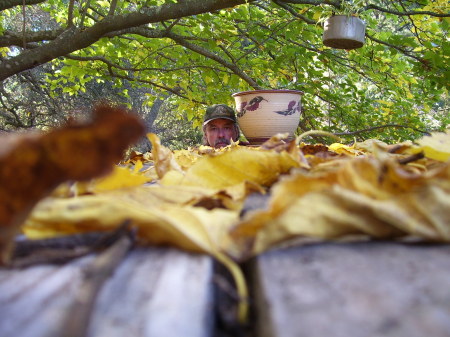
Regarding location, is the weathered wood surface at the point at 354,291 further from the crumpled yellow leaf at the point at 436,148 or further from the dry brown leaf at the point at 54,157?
the crumpled yellow leaf at the point at 436,148

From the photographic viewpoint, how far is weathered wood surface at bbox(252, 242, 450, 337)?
25 cm

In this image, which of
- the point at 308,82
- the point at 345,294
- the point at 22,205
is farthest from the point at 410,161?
the point at 308,82

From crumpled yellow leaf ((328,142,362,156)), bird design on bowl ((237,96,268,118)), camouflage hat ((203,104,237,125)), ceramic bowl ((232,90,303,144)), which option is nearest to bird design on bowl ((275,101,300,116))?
ceramic bowl ((232,90,303,144))

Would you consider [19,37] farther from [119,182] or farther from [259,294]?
[259,294]

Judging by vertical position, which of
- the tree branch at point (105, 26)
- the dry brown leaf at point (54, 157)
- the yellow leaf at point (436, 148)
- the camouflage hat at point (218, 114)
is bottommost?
the camouflage hat at point (218, 114)

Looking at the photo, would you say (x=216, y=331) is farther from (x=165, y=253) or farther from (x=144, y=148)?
(x=144, y=148)

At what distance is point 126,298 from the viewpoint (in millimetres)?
302

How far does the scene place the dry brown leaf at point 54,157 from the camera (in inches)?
10.6

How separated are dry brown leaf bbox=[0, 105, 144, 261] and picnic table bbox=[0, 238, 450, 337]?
0.06 meters

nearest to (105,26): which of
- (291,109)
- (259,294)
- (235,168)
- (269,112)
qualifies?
(269,112)

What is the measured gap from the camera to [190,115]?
17.6 feet

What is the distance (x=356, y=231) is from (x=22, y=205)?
277 millimetres

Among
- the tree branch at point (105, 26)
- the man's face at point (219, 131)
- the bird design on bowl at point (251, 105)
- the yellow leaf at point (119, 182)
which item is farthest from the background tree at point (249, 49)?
the yellow leaf at point (119, 182)

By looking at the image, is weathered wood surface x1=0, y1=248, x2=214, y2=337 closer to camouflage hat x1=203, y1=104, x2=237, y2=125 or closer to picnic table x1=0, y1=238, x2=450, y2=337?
picnic table x1=0, y1=238, x2=450, y2=337
